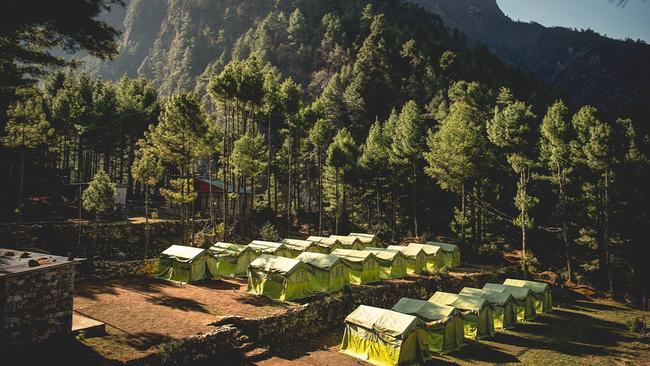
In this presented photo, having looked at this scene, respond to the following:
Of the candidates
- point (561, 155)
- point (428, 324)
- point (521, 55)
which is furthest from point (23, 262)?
point (521, 55)

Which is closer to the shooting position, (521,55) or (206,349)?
(206,349)

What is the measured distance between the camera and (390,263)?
29.1m

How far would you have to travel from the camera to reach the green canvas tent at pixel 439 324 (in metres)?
18.9

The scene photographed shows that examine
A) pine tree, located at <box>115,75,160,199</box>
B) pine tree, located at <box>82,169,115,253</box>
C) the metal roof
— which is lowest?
the metal roof

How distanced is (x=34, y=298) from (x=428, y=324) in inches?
638

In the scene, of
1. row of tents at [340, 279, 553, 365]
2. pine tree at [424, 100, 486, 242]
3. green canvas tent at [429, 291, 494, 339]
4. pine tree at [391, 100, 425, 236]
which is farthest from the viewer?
pine tree at [391, 100, 425, 236]

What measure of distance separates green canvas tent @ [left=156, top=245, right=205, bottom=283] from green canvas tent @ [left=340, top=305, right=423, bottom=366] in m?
11.1

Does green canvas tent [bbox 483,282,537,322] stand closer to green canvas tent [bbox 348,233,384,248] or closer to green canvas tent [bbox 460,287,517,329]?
green canvas tent [bbox 460,287,517,329]

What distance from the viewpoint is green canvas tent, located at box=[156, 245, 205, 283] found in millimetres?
24219

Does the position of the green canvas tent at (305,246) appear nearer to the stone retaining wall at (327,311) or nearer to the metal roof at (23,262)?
the stone retaining wall at (327,311)

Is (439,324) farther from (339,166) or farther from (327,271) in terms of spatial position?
(339,166)

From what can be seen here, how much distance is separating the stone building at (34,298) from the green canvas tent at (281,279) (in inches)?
416

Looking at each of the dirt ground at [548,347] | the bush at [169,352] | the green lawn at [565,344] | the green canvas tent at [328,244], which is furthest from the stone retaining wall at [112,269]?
the green lawn at [565,344]

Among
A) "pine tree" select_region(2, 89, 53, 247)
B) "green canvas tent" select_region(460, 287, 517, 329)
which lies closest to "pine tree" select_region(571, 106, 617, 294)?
"green canvas tent" select_region(460, 287, 517, 329)
